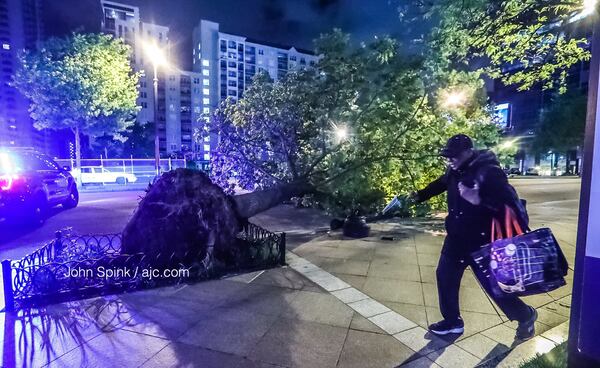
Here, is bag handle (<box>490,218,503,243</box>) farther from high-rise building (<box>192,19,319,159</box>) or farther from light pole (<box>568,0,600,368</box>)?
high-rise building (<box>192,19,319,159</box>)

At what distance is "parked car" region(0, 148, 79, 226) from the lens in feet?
25.9

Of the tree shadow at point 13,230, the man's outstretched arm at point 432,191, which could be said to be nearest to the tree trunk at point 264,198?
the man's outstretched arm at point 432,191

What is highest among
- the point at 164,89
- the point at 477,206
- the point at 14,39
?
the point at 14,39

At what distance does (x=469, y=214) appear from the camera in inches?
127

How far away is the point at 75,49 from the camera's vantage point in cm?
2044

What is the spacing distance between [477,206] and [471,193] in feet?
0.47

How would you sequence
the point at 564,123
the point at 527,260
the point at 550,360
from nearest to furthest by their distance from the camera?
the point at 527,260, the point at 550,360, the point at 564,123

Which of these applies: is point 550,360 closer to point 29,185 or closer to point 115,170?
point 29,185

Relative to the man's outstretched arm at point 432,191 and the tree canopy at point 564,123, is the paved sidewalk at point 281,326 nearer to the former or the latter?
the man's outstretched arm at point 432,191

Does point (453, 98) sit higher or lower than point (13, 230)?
higher

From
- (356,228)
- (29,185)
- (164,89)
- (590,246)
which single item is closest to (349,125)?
(356,228)

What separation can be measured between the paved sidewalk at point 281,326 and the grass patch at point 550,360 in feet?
0.44

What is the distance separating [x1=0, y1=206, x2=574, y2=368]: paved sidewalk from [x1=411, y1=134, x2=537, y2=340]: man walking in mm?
315

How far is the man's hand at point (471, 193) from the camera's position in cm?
312
